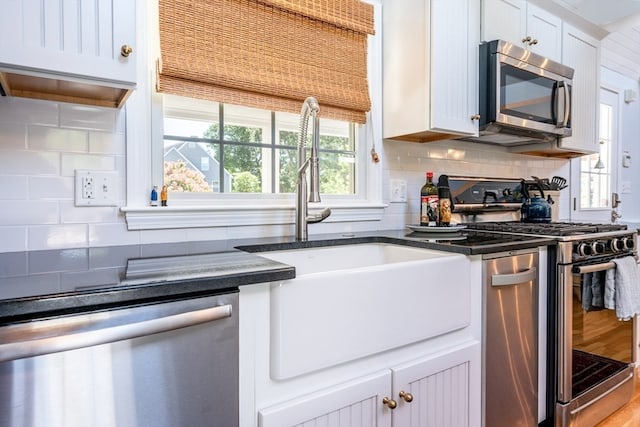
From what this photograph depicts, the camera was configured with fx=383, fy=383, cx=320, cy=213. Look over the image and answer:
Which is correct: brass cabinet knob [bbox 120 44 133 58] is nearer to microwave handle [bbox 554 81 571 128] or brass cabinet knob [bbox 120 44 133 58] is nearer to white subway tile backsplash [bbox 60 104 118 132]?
white subway tile backsplash [bbox 60 104 118 132]

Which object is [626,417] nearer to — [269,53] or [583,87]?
[583,87]

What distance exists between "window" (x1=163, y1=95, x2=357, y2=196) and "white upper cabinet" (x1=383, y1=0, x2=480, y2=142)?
37 cm

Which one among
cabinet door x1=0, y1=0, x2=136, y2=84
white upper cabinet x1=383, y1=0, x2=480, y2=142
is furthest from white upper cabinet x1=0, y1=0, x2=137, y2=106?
white upper cabinet x1=383, y1=0, x2=480, y2=142

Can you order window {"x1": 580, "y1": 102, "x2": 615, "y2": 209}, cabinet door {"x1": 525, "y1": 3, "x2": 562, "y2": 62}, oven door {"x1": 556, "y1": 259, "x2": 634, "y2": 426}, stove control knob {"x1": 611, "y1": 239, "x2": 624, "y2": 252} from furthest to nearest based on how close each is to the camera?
window {"x1": 580, "y1": 102, "x2": 615, "y2": 209}
cabinet door {"x1": 525, "y1": 3, "x2": 562, "y2": 62}
stove control knob {"x1": 611, "y1": 239, "x2": 624, "y2": 252}
oven door {"x1": 556, "y1": 259, "x2": 634, "y2": 426}

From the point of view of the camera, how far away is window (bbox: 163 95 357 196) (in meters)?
1.57

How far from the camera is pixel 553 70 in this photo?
224 centimetres

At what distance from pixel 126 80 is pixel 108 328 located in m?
0.69

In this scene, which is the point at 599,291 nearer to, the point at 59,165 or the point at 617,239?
the point at 617,239

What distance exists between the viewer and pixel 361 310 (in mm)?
1087

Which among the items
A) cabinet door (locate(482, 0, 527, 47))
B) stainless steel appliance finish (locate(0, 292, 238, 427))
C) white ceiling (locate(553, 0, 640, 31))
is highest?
white ceiling (locate(553, 0, 640, 31))

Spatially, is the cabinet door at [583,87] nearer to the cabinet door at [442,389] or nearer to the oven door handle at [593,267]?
the oven door handle at [593,267]

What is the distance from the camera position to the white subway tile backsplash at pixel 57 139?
1.23m

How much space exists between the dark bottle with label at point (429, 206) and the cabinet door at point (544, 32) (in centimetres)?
110

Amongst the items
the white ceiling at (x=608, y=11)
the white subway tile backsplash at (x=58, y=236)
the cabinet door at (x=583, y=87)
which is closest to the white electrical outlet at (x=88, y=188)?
the white subway tile backsplash at (x=58, y=236)
